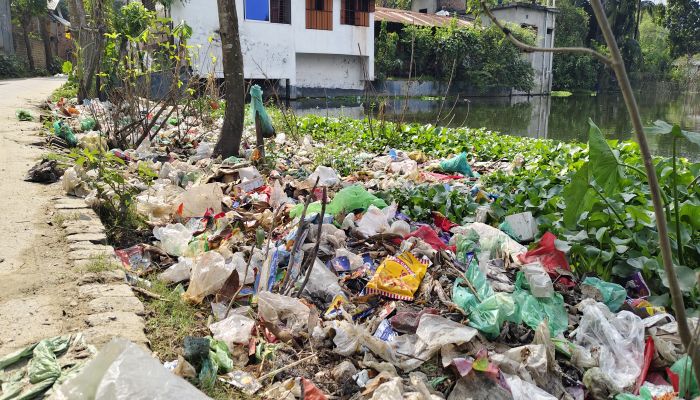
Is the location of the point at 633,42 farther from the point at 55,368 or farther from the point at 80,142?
the point at 55,368

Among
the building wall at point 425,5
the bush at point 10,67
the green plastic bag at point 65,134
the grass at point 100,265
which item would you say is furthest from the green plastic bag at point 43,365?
the building wall at point 425,5

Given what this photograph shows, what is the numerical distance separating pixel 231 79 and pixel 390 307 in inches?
122

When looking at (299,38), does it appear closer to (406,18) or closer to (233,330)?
(406,18)

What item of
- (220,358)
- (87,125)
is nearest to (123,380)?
(220,358)

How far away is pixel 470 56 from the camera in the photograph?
23.1 metres

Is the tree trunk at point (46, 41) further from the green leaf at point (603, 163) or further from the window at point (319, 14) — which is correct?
the green leaf at point (603, 163)

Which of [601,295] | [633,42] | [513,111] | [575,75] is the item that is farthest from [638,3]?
[601,295]

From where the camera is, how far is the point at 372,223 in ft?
9.93

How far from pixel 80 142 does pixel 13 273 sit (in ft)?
11.0

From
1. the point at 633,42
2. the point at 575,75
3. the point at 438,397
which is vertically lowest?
the point at 438,397

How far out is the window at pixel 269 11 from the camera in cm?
1659

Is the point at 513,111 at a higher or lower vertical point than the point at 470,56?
lower

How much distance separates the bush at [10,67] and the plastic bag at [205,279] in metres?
21.5

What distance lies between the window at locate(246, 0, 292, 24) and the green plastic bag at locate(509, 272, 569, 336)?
1578 cm
